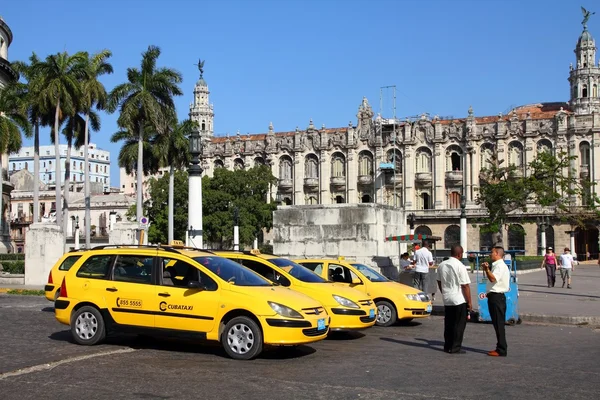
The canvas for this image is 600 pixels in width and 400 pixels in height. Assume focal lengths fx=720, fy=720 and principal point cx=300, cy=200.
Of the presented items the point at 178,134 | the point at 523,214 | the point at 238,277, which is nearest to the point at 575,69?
the point at 523,214

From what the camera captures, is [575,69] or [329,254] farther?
[575,69]

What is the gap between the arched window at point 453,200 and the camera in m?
79.8

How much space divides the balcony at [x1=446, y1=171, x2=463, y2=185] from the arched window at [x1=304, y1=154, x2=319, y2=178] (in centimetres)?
1629

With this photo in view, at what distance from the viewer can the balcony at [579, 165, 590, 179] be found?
7344 centimetres

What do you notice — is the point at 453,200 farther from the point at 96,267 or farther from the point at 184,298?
the point at 184,298

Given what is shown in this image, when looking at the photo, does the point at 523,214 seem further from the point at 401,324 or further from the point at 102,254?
the point at 102,254

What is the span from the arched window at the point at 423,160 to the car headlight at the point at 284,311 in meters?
72.8

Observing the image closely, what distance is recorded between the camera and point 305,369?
9898mm

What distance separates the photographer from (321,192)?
86.1m

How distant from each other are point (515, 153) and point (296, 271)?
67.8 meters

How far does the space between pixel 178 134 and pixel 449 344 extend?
1948 inches

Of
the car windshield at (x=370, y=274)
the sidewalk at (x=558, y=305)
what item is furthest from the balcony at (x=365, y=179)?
the car windshield at (x=370, y=274)

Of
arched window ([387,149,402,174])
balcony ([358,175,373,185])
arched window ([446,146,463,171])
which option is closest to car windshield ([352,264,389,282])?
arched window ([446,146,463,171])

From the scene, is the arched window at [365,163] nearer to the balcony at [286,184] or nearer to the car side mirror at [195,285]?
the balcony at [286,184]
